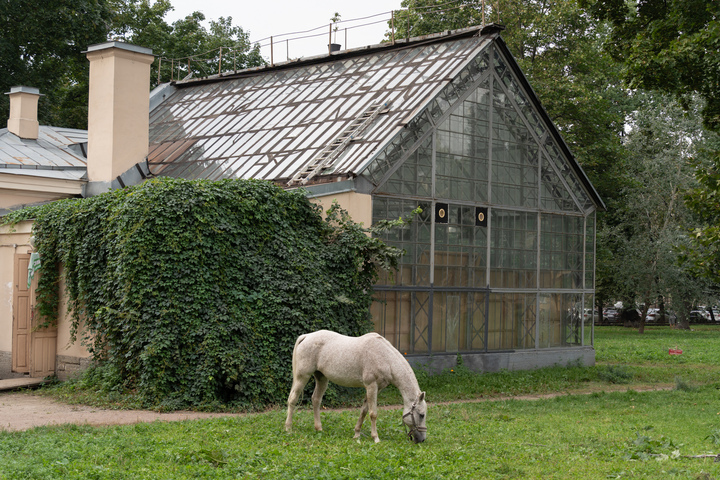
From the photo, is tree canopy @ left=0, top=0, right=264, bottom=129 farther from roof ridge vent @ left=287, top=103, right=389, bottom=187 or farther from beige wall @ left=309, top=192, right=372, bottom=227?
beige wall @ left=309, top=192, right=372, bottom=227

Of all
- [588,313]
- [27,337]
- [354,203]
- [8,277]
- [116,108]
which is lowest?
[27,337]

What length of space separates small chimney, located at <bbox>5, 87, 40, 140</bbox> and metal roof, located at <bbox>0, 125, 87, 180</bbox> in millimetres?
208

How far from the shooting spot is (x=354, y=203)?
55.4 feet

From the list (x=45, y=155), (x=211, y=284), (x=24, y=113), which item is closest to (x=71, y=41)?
(x=24, y=113)

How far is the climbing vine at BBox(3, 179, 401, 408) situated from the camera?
14.0m

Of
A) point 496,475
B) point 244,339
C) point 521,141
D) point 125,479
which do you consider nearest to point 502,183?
point 521,141

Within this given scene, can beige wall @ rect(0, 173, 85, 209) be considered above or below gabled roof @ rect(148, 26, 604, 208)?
below

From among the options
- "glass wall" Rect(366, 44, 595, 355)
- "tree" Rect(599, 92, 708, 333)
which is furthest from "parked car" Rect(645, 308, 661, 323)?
"glass wall" Rect(366, 44, 595, 355)

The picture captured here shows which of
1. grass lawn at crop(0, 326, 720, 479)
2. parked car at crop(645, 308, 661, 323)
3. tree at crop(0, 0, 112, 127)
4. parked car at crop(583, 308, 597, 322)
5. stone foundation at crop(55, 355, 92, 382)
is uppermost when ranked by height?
tree at crop(0, 0, 112, 127)

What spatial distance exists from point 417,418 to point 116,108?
42.7 feet

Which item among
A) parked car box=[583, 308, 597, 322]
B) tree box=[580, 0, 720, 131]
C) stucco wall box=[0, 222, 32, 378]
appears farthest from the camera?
parked car box=[583, 308, 597, 322]

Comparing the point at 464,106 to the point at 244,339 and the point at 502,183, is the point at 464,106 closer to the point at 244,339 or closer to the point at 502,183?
the point at 502,183

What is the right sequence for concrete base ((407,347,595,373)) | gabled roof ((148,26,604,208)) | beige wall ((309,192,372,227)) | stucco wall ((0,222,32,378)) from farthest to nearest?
gabled roof ((148,26,604,208)), concrete base ((407,347,595,373)), stucco wall ((0,222,32,378)), beige wall ((309,192,372,227))

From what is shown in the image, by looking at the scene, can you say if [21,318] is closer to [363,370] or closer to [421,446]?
[363,370]
